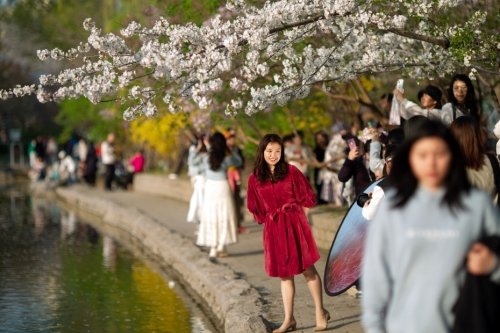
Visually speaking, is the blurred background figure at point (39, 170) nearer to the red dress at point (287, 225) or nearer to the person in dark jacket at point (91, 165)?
the person in dark jacket at point (91, 165)


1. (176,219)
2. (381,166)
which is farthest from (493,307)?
(176,219)

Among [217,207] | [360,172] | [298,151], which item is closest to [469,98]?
[360,172]

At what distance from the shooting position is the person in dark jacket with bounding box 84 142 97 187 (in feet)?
86.6

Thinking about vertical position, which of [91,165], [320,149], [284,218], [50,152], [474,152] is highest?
[50,152]

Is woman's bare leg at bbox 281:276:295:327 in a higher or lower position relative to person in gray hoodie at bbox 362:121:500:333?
lower

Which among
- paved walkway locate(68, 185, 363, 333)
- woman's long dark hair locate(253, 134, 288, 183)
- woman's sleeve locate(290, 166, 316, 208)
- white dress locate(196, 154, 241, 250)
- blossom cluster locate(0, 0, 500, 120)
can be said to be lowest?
paved walkway locate(68, 185, 363, 333)

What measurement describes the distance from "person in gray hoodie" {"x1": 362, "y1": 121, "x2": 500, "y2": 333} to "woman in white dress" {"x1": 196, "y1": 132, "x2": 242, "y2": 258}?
8111 mm

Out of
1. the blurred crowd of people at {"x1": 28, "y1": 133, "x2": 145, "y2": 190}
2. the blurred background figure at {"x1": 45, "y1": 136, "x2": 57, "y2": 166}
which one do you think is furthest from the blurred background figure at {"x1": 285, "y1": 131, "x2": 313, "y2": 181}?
the blurred background figure at {"x1": 45, "y1": 136, "x2": 57, "y2": 166}

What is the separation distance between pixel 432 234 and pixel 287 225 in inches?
147

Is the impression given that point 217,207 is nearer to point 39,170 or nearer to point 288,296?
point 288,296

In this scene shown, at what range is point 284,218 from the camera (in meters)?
7.56

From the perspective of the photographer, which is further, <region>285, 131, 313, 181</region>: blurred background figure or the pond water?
<region>285, 131, 313, 181</region>: blurred background figure

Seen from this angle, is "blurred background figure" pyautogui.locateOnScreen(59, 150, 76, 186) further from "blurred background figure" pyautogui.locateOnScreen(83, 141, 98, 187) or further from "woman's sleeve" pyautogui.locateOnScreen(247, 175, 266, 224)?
"woman's sleeve" pyautogui.locateOnScreen(247, 175, 266, 224)

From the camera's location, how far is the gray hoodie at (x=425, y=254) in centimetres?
384
